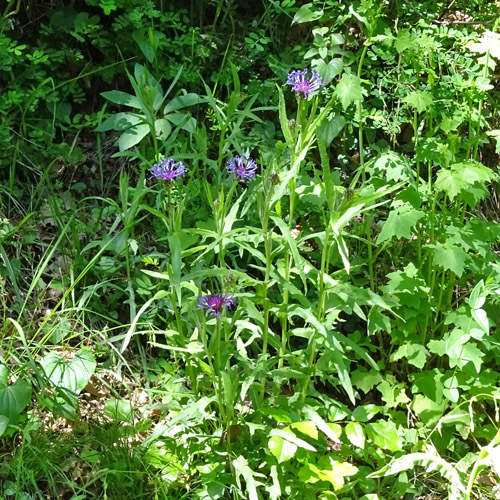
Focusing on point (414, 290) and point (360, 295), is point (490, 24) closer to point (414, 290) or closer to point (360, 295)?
point (414, 290)

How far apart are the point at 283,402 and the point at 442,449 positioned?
2.42 feet

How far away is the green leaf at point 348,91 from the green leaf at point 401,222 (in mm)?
414

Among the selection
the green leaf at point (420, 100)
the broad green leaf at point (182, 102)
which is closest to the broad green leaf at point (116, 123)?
the broad green leaf at point (182, 102)

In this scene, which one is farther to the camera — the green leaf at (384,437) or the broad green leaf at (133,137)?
the broad green leaf at (133,137)

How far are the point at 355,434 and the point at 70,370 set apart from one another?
915 mm

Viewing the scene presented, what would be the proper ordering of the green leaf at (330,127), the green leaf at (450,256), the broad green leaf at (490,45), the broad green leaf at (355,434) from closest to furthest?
the broad green leaf at (355,434) → the green leaf at (450,256) → the broad green leaf at (490,45) → the green leaf at (330,127)

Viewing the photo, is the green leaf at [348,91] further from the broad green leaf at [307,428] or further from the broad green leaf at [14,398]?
the broad green leaf at [14,398]

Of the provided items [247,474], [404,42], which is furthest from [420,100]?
[247,474]

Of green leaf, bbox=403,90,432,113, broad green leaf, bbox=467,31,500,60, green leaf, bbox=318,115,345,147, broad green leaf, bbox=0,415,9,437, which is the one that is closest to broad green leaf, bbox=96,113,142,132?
green leaf, bbox=318,115,345,147

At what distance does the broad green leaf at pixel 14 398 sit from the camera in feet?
7.00

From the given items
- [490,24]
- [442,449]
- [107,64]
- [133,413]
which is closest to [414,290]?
[442,449]

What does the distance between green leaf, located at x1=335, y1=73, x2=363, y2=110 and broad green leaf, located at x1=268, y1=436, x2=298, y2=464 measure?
1173 millimetres

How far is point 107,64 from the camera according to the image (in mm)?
3238

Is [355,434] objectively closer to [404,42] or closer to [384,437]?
[384,437]
